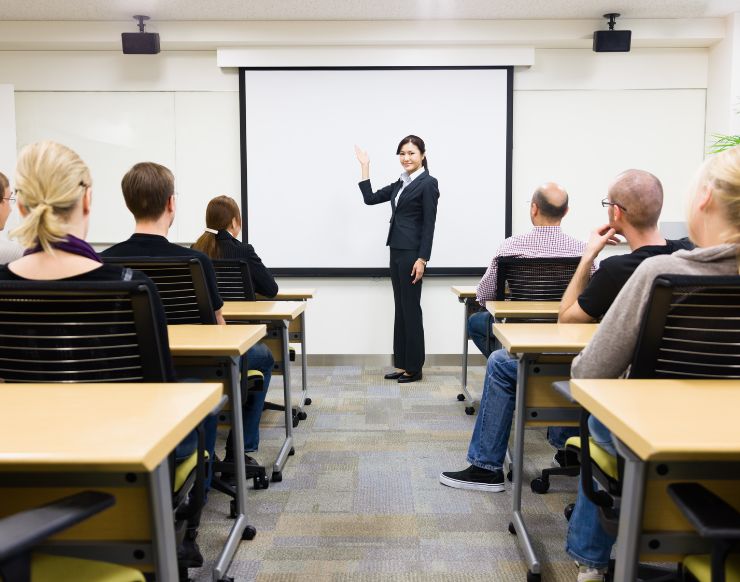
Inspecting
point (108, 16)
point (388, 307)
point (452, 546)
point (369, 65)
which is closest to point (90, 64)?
point (108, 16)

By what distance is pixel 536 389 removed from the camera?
73.5 inches

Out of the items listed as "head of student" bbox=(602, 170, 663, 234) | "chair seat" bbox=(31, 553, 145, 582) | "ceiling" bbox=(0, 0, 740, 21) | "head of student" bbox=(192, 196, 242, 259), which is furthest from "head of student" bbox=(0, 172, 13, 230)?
"head of student" bbox=(602, 170, 663, 234)

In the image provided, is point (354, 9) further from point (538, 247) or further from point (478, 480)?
point (478, 480)

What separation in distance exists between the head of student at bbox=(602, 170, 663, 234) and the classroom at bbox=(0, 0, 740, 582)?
11 millimetres

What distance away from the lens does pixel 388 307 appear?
465 centimetres

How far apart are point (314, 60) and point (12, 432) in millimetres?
4099

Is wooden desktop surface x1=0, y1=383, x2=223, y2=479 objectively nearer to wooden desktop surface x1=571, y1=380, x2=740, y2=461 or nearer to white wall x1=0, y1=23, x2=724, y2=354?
wooden desktop surface x1=571, y1=380, x2=740, y2=461

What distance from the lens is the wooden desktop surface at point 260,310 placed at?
2.21 m

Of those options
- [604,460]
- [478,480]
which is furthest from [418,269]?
[604,460]

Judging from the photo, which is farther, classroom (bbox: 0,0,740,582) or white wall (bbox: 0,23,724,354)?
white wall (bbox: 0,23,724,354)

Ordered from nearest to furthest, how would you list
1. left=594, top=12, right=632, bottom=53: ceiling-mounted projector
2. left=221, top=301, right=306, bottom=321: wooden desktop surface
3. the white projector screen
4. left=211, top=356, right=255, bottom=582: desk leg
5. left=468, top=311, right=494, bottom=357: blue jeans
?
left=211, top=356, right=255, bottom=582: desk leg → left=221, top=301, right=306, bottom=321: wooden desktop surface → left=468, top=311, right=494, bottom=357: blue jeans → left=594, top=12, right=632, bottom=53: ceiling-mounted projector → the white projector screen

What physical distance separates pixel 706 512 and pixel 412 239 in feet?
10.8

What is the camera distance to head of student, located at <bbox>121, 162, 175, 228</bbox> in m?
1.92

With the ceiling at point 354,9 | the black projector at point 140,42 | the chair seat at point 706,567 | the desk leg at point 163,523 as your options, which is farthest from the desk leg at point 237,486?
the black projector at point 140,42
